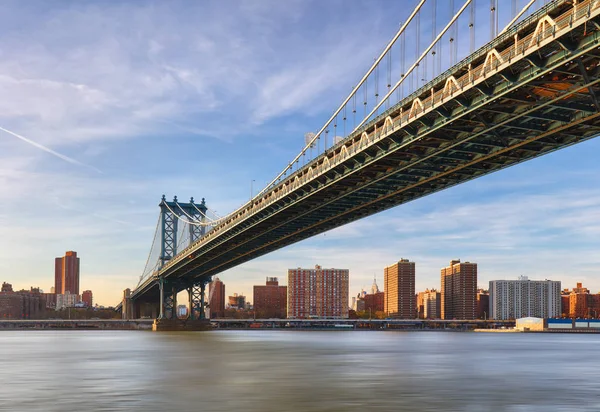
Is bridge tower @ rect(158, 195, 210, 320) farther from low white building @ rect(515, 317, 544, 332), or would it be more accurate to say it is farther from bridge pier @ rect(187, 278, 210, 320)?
low white building @ rect(515, 317, 544, 332)

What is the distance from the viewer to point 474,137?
37156 mm

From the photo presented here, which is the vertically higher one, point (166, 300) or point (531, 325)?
point (166, 300)

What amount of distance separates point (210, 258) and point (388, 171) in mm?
54341

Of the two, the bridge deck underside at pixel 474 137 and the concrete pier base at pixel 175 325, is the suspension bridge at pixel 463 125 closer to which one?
the bridge deck underside at pixel 474 137

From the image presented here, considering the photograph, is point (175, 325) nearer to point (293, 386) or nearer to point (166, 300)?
point (166, 300)

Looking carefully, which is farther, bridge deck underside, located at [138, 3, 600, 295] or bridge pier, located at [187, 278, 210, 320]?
bridge pier, located at [187, 278, 210, 320]

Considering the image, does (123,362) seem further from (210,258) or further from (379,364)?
(210,258)

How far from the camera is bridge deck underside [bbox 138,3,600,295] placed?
94.2 feet

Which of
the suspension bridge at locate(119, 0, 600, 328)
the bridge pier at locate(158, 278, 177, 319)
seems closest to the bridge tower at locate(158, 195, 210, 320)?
the bridge pier at locate(158, 278, 177, 319)

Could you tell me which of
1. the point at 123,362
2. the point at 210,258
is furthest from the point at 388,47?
the point at 210,258

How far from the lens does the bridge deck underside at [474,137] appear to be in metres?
28.7

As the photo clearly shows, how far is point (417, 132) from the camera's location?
3862 centimetres

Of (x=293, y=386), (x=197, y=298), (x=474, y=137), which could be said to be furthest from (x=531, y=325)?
(x=293, y=386)

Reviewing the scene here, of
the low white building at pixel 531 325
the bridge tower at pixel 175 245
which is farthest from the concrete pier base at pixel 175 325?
the low white building at pixel 531 325
